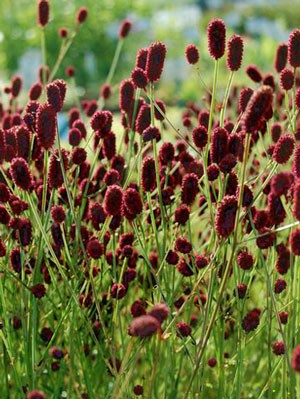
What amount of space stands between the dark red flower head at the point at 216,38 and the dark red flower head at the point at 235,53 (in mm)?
54

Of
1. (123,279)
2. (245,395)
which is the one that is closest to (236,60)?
(123,279)

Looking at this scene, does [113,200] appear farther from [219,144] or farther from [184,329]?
[184,329]

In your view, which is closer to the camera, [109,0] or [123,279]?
[123,279]

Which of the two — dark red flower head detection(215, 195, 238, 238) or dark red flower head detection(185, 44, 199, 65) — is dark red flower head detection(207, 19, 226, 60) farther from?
dark red flower head detection(215, 195, 238, 238)

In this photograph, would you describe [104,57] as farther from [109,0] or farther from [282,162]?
[282,162]

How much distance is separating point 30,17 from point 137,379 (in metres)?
7.92

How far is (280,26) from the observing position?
11.5 metres

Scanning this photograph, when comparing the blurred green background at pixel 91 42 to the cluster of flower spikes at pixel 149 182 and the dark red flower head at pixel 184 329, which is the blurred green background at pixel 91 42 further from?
the dark red flower head at pixel 184 329

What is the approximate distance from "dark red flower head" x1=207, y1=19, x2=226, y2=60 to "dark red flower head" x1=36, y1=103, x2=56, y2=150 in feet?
1.25

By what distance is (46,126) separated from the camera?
141 centimetres

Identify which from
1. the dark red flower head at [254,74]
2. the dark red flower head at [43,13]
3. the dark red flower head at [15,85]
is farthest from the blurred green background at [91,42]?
the dark red flower head at [254,74]

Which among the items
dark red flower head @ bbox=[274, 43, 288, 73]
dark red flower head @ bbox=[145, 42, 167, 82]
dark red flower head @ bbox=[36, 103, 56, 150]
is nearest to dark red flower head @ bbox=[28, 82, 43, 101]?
dark red flower head @ bbox=[274, 43, 288, 73]

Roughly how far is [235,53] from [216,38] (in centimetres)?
8

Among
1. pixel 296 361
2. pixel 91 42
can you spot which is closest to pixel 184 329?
pixel 296 361
